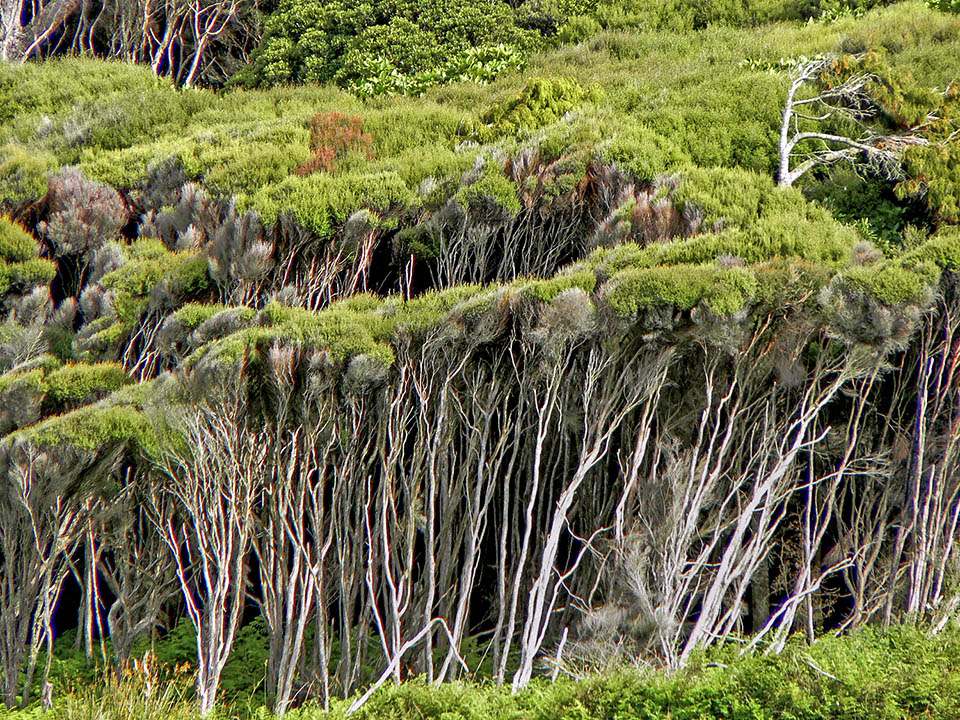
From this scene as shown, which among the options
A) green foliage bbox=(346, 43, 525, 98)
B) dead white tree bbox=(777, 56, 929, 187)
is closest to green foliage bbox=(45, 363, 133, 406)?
dead white tree bbox=(777, 56, 929, 187)

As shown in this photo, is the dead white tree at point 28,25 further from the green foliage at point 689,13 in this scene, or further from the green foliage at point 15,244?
the green foliage at point 689,13

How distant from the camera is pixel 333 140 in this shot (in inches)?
742

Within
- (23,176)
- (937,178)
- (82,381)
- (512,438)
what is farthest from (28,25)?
(937,178)

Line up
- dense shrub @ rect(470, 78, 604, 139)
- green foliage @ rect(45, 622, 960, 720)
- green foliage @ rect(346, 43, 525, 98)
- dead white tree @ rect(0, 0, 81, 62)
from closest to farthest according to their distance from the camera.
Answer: green foliage @ rect(45, 622, 960, 720), dense shrub @ rect(470, 78, 604, 139), green foliage @ rect(346, 43, 525, 98), dead white tree @ rect(0, 0, 81, 62)

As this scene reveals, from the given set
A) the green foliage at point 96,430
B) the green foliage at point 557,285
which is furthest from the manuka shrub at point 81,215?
the green foliage at point 557,285

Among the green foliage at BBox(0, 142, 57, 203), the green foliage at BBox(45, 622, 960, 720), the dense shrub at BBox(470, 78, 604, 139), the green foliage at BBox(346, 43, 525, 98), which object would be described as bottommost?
the green foliage at BBox(45, 622, 960, 720)

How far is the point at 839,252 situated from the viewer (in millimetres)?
12859

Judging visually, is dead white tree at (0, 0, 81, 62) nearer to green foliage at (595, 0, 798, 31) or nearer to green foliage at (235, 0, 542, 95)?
green foliage at (235, 0, 542, 95)

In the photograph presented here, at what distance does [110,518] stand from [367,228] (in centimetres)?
580

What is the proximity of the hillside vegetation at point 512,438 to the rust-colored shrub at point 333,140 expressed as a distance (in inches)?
62.8

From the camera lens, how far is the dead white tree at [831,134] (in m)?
15.8

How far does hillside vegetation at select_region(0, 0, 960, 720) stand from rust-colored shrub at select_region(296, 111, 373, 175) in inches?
62.8

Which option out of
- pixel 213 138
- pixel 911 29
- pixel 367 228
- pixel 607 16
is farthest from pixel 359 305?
pixel 607 16

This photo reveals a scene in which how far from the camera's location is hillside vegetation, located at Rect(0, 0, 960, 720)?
1091cm
